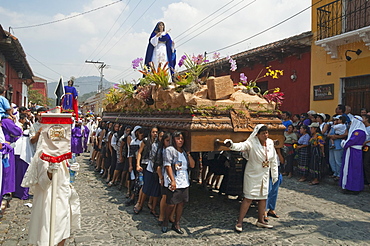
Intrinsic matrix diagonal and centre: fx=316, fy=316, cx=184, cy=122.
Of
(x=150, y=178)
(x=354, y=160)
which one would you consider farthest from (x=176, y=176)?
(x=354, y=160)

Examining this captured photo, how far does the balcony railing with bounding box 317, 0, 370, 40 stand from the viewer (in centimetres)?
996

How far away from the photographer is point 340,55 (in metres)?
10.7

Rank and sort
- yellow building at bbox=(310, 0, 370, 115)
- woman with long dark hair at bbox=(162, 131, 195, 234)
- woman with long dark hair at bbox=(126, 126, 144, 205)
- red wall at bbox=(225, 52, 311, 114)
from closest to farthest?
1. woman with long dark hair at bbox=(162, 131, 195, 234)
2. woman with long dark hair at bbox=(126, 126, 144, 205)
3. yellow building at bbox=(310, 0, 370, 115)
4. red wall at bbox=(225, 52, 311, 114)

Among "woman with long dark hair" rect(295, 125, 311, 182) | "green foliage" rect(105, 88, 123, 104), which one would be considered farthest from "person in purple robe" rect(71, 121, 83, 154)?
"woman with long dark hair" rect(295, 125, 311, 182)

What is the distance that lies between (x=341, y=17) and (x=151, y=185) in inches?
356

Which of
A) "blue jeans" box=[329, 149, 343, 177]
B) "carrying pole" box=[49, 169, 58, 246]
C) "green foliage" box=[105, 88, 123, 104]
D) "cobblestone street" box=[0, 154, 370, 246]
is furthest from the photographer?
"green foliage" box=[105, 88, 123, 104]

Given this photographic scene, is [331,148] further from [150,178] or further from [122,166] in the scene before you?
[122,166]

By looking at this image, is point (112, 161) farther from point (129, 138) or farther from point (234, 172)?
point (234, 172)

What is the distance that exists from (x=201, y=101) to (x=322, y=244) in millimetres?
2582

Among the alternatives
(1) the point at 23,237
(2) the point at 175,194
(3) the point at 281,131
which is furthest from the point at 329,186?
(1) the point at 23,237

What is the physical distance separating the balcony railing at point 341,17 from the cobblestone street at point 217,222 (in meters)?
5.82

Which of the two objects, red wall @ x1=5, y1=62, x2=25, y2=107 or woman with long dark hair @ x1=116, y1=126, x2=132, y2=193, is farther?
red wall @ x1=5, y1=62, x2=25, y2=107

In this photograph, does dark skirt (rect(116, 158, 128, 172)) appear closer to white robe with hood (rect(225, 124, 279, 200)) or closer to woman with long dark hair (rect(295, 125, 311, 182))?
white robe with hood (rect(225, 124, 279, 200))

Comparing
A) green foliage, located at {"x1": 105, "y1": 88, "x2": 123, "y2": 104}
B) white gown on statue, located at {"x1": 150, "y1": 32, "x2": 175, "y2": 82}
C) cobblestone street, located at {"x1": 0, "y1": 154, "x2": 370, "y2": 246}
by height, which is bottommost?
cobblestone street, located at {"x1": 0, "y1": 154, "x2": 370, "y2": 246}
